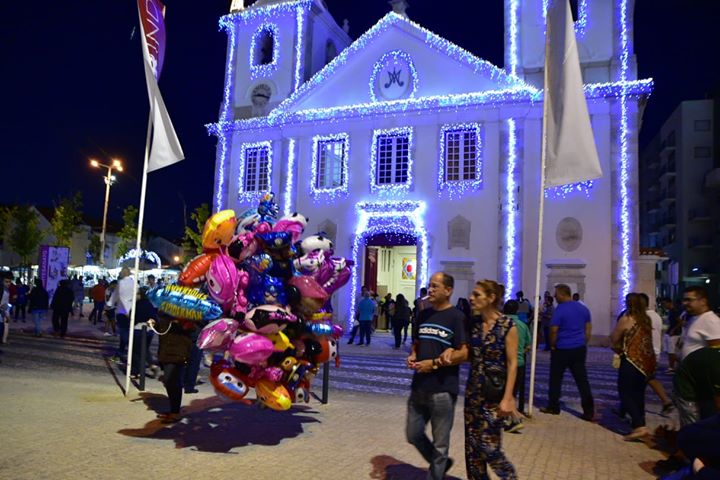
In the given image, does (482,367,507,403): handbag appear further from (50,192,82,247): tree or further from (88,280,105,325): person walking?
(50,192,82,247): tree

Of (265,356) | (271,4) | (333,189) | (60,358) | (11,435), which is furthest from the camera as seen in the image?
(271,4)

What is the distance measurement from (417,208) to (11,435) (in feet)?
57.8

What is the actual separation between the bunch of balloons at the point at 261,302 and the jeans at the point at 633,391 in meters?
3.63

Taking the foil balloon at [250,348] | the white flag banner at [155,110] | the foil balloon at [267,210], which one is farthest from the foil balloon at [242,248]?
the white flag banner at [155,110]

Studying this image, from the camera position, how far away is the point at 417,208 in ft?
74.2

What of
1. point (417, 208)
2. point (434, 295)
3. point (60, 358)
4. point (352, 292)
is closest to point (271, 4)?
point (417, 208)

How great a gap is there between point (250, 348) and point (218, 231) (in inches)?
50.5

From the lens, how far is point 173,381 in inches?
282

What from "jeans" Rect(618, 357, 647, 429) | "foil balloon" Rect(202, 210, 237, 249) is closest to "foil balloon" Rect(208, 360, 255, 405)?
"foil balloon" Rect(202, 210, 237, 249)

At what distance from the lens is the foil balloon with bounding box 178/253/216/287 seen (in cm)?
600

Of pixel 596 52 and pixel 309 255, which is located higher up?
pixel 596 52

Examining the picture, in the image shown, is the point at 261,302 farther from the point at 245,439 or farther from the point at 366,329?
the point at 366,329

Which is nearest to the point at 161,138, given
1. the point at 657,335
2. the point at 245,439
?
the point at 245,439

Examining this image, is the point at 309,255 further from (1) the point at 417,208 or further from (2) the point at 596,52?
(2) the point at 596,52
